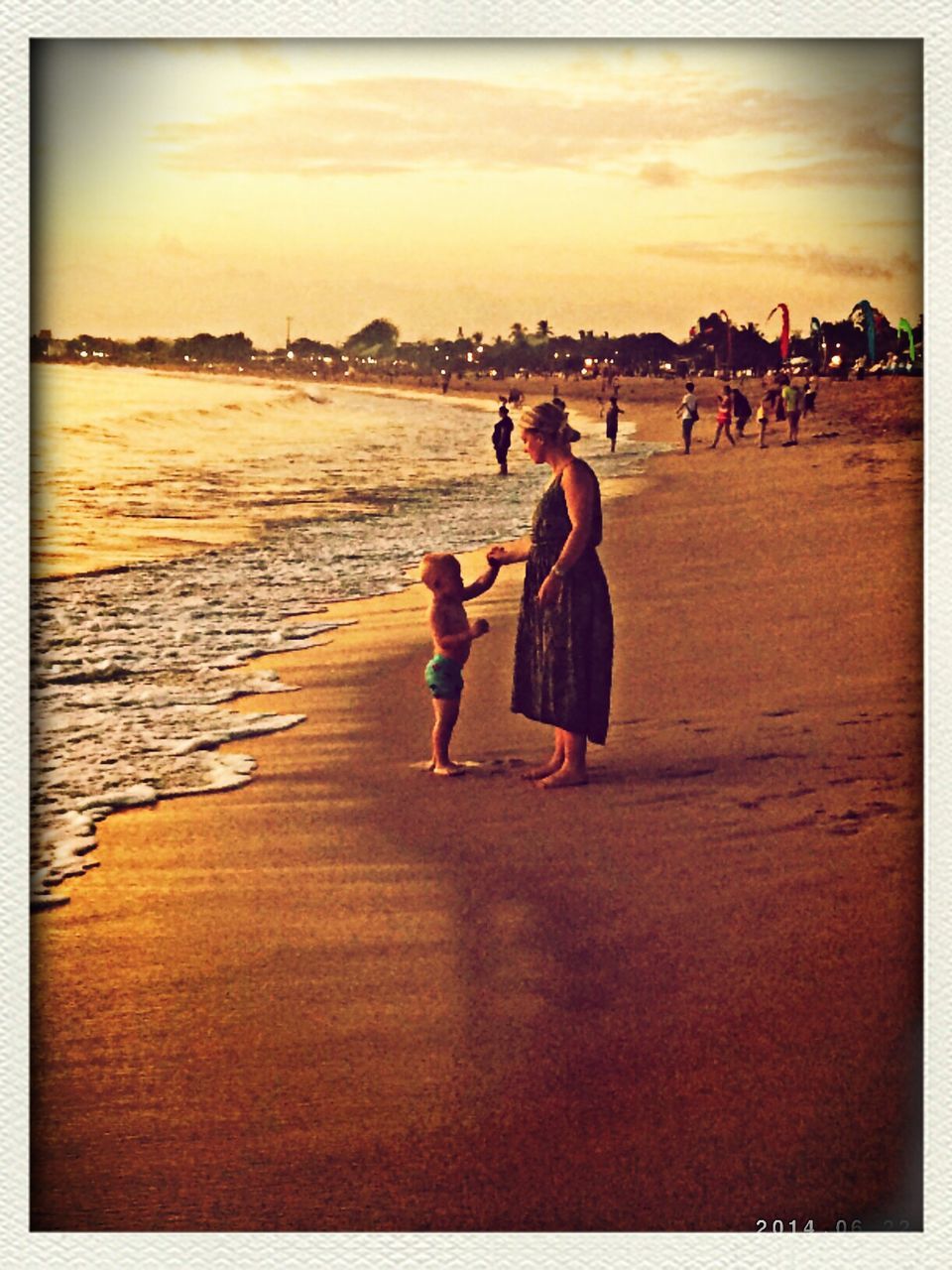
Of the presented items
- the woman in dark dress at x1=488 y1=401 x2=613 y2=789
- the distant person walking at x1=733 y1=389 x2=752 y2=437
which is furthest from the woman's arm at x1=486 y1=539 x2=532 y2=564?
the distant person walking at x1=733 y1=389 x2=752 y2=437

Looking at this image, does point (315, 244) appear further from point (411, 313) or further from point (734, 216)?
point (734, 216)

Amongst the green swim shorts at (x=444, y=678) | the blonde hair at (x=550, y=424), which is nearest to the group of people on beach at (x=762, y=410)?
the blonde hair at (x=550, y=424)

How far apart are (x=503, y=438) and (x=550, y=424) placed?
0.11 metres

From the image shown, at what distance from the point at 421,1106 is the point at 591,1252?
0.44 metres

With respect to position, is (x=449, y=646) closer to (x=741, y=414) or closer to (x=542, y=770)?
(x=542, y=770)

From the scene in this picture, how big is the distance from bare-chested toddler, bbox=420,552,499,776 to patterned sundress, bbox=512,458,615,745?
0.09 m

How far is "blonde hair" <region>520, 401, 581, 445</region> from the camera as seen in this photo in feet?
10.9

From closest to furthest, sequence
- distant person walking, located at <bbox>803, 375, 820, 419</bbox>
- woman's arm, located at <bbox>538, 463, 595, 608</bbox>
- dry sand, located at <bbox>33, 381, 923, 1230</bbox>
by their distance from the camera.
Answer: dry sand, located at <bbox>33, 381, 923, 1230</bbox>
woman's arm, located at <bbox>538, 463, 595, 608</bbox>
distant person walking, located at <bbox>803, 375, 820, 419</bbox>

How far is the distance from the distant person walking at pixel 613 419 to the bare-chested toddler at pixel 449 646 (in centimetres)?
37

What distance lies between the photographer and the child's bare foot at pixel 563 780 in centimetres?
333

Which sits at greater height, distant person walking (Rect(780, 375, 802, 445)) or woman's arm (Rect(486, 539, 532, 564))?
distant person walking (Rect(780, 375, 802, 445))

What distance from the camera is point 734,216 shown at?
3332 millimetres

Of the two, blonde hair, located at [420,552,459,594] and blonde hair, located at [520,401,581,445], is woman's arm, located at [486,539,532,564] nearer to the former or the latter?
blonde hair, located at [420,552,459,594]

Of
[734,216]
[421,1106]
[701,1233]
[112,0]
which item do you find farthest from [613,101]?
[701,1233]
